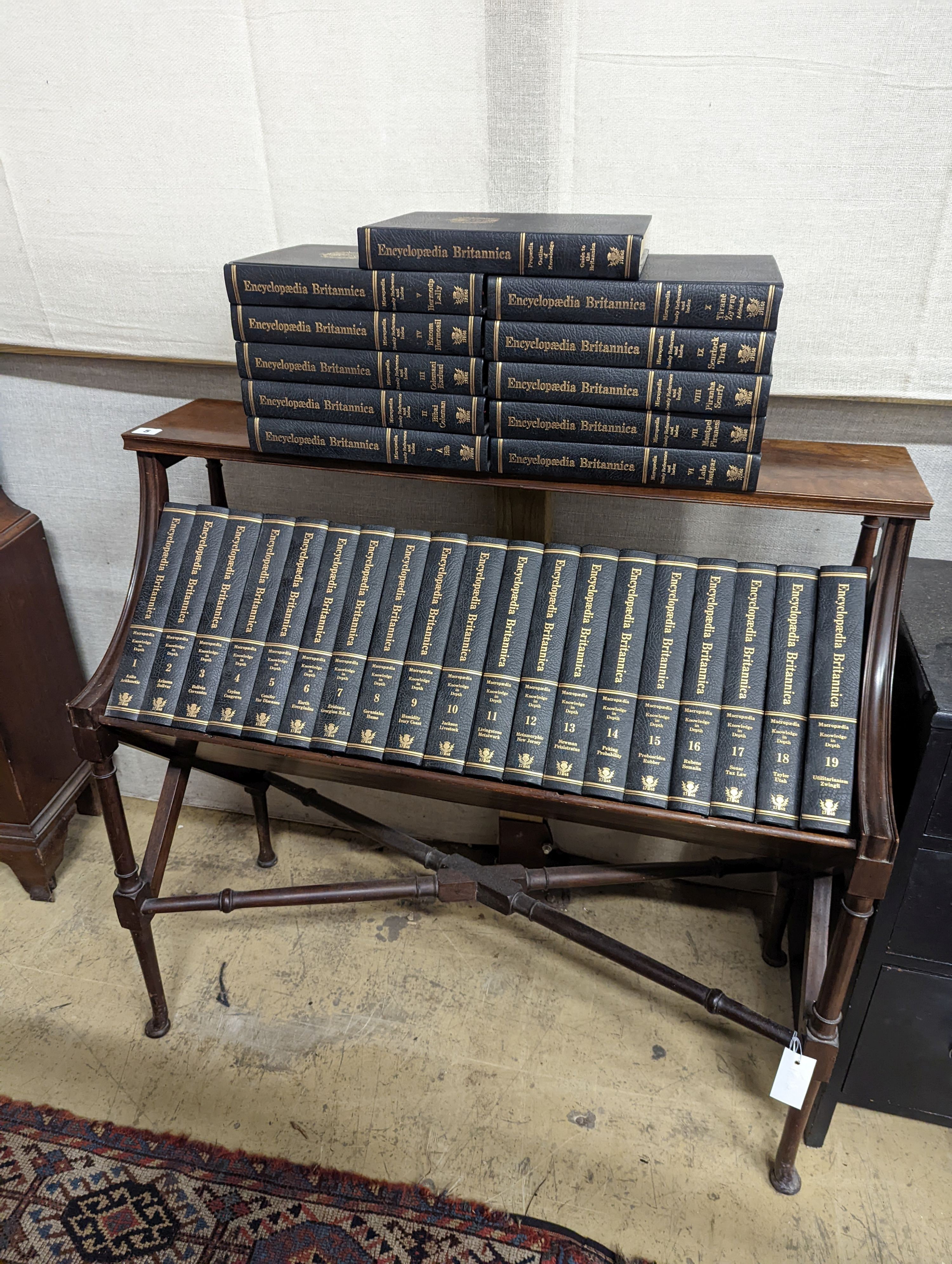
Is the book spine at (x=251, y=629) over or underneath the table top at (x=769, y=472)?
underneath

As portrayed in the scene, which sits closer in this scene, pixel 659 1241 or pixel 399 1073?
→ pixel 659 1241

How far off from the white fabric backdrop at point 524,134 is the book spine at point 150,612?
47 cm

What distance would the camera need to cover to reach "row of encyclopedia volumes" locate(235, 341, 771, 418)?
1.10 metres

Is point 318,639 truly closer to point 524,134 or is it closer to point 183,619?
point 183,619

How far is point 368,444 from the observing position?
4.14 feet

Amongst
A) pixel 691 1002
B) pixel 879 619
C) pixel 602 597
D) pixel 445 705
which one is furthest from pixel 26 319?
pixel 691 1002

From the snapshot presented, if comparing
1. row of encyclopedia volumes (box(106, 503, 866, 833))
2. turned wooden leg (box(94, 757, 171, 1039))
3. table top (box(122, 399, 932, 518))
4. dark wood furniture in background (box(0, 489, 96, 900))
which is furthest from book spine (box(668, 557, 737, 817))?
dark wood furniture in background (box(0, 489, 96, 900))

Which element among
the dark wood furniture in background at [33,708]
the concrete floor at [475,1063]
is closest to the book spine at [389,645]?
the concrete floor at [475,1063]

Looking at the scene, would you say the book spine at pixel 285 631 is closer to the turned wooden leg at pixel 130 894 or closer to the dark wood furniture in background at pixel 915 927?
the turned wooden leg at pixel 130 894

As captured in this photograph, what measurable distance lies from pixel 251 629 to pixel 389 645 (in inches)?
9.2

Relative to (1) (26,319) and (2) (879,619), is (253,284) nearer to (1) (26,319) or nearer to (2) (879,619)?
(1) (26,319)

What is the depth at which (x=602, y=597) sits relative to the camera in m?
1.24

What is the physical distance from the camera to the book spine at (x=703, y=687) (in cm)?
115

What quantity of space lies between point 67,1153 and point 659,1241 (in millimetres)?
992
